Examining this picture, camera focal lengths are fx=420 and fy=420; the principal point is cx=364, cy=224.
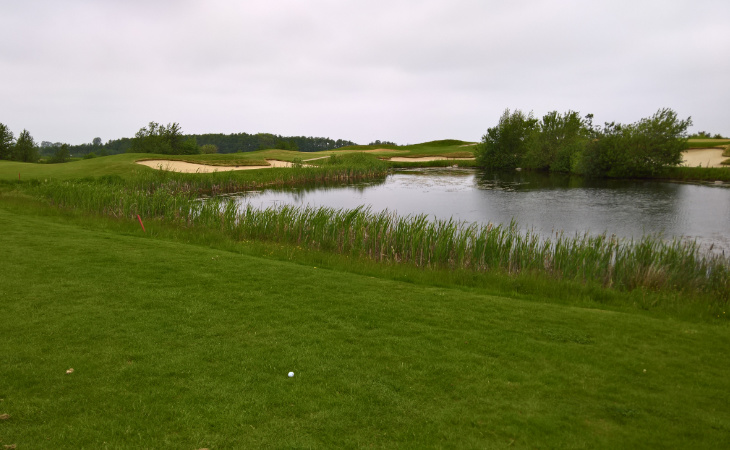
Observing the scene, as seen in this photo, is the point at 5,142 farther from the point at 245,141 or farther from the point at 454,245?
the point at 245,141

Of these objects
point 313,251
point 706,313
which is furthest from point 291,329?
point 706,313

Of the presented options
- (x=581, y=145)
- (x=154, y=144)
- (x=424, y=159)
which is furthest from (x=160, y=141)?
(x=581, y=145)

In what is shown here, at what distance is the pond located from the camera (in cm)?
1831

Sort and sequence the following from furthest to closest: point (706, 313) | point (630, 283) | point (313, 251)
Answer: point (313, 251)
point (630, 283)
point (706, 313)

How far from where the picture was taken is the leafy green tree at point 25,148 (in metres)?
54.7

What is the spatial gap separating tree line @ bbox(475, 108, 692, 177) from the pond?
7.77 feet

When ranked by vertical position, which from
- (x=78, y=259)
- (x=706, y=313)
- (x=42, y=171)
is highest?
(x=42, y=171)

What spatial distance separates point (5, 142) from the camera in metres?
50.4

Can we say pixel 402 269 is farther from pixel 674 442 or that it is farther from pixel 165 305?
pixel 674 442

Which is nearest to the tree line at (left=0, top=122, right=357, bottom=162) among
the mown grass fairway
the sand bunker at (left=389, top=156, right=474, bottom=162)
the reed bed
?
the sand bunker at (left=389, top=156, right=474, bottom=162)

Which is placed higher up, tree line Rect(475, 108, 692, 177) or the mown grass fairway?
tree line Rect(475, 108, 692, 177)

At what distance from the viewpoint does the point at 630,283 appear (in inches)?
378

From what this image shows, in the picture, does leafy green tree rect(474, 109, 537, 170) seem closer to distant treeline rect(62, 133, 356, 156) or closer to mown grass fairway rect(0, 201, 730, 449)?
mown grass fairway rect(0, 201, 730, 449)

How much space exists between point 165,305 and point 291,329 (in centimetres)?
217
